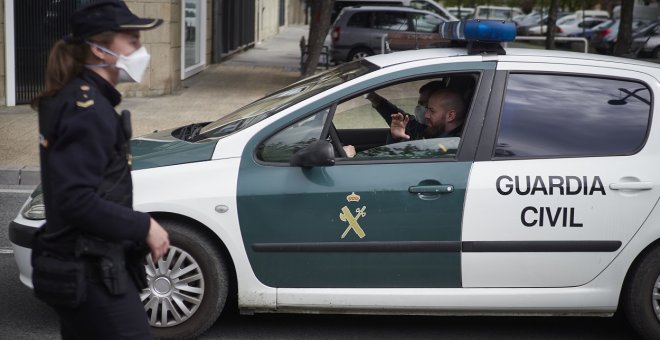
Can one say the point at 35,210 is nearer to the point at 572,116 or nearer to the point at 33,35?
the point at 572,116

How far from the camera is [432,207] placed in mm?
4723

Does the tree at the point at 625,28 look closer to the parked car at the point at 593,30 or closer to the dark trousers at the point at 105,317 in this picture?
the parked car at the point at 593,30

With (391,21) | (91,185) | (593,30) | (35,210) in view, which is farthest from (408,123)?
(593,30)

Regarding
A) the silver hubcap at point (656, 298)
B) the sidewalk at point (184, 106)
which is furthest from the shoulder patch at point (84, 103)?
the sidewalk at point (184, 106)

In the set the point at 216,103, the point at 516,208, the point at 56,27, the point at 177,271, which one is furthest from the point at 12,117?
the point at 516,208

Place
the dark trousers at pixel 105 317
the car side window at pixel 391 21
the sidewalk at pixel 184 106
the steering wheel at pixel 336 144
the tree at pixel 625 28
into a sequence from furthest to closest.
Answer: the tree at pixel 625 28
the car side window at pixel 391 21
the sidewalk at pixel 184 106
the steering wheel at pixel 336 144
the dark trousers at pixel 105 317

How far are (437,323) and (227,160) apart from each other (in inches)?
60.8

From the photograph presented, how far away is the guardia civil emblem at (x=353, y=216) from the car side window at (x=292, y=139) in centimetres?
39

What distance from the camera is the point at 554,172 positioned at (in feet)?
15.8

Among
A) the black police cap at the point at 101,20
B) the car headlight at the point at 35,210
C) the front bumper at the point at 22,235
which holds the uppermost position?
the black police cap at the point at 101,20

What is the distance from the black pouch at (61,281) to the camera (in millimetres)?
2854

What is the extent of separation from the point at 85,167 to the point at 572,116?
9.71 feet

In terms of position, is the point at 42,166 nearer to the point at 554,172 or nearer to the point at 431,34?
the point at 554,172

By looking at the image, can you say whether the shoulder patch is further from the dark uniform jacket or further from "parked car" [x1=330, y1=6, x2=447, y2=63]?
"parked car" [x1=330, y1=6, x2=447, y2=63]
